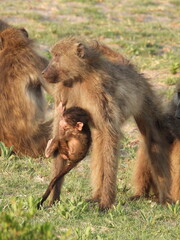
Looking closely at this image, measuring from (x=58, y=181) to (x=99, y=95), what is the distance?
772mm

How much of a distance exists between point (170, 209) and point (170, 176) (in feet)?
2.38

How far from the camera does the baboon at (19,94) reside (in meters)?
6.79

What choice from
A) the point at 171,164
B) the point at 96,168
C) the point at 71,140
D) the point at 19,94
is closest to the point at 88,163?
the point at 19,94

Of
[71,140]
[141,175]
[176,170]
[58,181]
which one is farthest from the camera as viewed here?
[141,175]

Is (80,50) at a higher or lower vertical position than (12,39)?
higher

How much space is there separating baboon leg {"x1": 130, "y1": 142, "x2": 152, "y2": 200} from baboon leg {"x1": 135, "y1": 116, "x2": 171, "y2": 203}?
0.50ft

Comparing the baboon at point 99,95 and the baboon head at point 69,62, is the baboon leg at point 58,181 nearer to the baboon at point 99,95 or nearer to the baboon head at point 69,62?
the baboon at point 99,95

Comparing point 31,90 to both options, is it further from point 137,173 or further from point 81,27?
point 81,27

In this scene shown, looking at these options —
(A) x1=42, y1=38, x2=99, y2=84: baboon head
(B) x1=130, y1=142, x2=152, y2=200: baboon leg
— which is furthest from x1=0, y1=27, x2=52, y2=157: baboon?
(A) x1=42, y1=38, x2=99, y2=84: baboon head

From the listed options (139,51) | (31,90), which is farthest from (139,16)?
(31,90)

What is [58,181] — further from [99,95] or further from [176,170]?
[176,170]

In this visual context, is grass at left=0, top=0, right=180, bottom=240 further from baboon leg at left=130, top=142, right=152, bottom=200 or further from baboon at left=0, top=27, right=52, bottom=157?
baboon at left=0, top=27, right=52, bottom=157

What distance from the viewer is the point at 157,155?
5758 millimetres

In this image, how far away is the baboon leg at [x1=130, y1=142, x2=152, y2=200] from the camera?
593 centimetres
